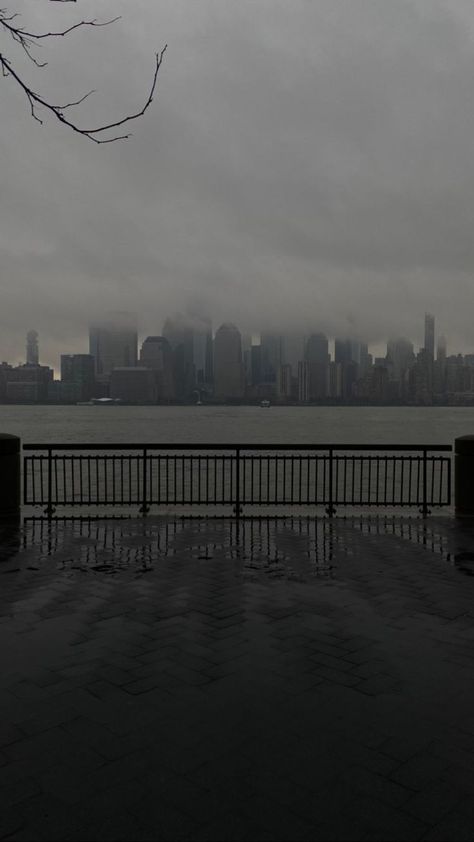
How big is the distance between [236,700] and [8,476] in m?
9.26

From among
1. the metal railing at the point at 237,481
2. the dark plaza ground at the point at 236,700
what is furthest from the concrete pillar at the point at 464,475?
the dark plaza ground at the point at 236,700

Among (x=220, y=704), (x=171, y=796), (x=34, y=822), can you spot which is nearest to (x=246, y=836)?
(x=171, y=796)

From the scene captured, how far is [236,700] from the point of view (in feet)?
15.0

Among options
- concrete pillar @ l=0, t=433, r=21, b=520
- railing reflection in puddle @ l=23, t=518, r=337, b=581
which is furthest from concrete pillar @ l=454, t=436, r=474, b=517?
concrete pillar @ l=0, t=433, r=21, b=520

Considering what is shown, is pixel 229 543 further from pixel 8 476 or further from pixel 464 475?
pixel 464 475

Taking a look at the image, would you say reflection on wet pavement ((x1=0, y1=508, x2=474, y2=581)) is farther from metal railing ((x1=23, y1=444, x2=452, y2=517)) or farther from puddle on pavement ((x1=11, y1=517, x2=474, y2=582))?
metal railing ((x1=23, y1=444, x2=452, y2=517))

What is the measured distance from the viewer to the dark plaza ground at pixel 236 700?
3271mm

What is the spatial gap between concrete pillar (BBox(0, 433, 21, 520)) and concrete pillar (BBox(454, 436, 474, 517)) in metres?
9.17

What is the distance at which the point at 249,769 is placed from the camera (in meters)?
3.67

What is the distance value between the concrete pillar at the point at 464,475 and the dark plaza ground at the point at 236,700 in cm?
414

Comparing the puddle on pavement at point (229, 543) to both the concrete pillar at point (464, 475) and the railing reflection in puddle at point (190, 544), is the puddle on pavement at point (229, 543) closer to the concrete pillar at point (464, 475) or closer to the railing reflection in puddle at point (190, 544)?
the railing reflection in puddle at point (190, 544)

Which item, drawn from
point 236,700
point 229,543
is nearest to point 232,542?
point 229,543

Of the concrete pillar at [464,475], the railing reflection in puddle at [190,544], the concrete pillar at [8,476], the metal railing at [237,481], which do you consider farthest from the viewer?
the metal railing at [237,481]

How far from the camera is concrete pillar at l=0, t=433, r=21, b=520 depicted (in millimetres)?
12383
